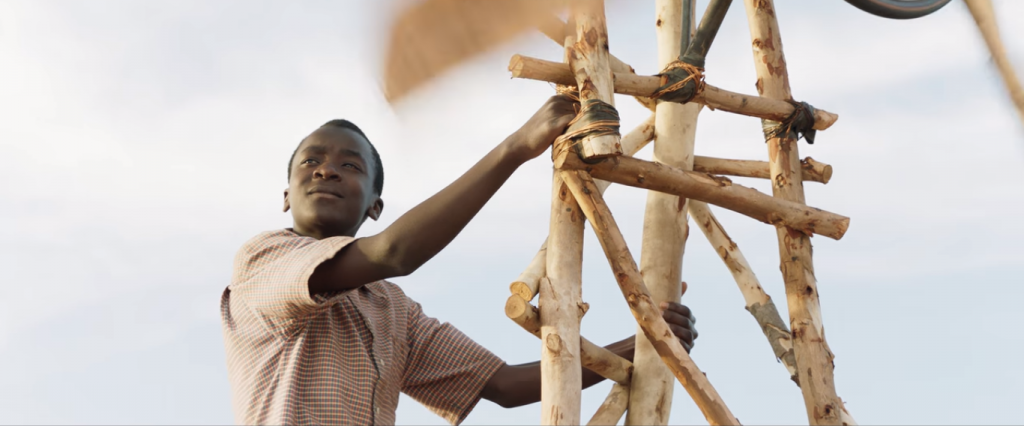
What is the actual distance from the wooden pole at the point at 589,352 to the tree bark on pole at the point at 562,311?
4 cm

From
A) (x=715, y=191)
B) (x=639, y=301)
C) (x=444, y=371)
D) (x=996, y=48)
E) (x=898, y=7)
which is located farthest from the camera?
(x=996, y=48)

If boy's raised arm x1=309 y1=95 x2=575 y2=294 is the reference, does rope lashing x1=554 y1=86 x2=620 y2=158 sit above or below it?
above

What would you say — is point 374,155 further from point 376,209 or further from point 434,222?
point 434,222

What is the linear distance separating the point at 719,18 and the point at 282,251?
70.2 inches

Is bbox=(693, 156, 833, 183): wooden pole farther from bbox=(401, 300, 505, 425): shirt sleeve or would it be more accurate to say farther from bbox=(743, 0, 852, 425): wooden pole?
bbox=(401, 300, 505, 425): shirt sleeve

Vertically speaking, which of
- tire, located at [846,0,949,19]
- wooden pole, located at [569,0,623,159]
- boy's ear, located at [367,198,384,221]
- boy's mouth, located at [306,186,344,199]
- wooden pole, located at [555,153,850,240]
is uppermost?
tire, located at [846,0,949,19]

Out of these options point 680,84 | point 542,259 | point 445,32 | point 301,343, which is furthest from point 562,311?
point 445,32

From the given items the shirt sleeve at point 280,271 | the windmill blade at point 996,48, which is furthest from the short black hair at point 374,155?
the windmill blade at point 996,48

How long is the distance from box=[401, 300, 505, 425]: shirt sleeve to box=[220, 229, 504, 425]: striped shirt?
7.4 inches

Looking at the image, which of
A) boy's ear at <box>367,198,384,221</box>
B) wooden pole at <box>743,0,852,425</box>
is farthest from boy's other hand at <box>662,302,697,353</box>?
boy's ear at <box>367,198,384,221</box>

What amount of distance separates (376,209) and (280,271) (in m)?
0.79

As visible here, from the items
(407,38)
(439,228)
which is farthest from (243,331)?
(407,38)

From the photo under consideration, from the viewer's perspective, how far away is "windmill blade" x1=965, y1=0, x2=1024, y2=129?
416 cm

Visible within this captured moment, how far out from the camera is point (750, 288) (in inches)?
159
